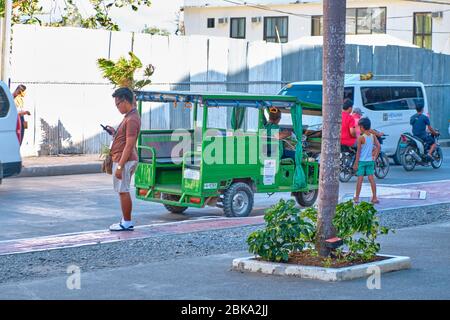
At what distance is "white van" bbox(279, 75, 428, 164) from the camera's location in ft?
72.4

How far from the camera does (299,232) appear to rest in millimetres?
9914

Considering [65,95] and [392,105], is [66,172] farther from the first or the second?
[392,105]

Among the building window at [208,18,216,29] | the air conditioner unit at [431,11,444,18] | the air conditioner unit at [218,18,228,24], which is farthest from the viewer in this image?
the building window at [208,18,216,29]

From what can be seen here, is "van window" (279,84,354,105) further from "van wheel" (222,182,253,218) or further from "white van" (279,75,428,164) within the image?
"van wheel" (222,182,253,218)

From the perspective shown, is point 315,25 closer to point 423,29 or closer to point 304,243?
point 423,29

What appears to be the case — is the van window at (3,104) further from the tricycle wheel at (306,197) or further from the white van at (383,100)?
the white van at (383,100)

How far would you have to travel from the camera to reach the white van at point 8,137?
16766 mm

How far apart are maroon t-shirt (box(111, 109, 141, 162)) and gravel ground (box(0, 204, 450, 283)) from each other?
4.19 feet

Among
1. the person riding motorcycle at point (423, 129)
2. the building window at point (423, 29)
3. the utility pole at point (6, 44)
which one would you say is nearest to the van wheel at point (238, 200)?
the utility pole at point (6, 44)

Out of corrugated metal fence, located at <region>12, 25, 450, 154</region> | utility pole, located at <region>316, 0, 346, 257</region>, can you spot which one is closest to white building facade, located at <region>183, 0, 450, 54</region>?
corrugated metal fence, located at <region>12, 25, 450, 154</region>

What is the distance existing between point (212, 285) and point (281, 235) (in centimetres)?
95

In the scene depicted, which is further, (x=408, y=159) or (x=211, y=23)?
(x=211, y=23)

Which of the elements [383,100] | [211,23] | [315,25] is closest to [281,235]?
[383,100]
